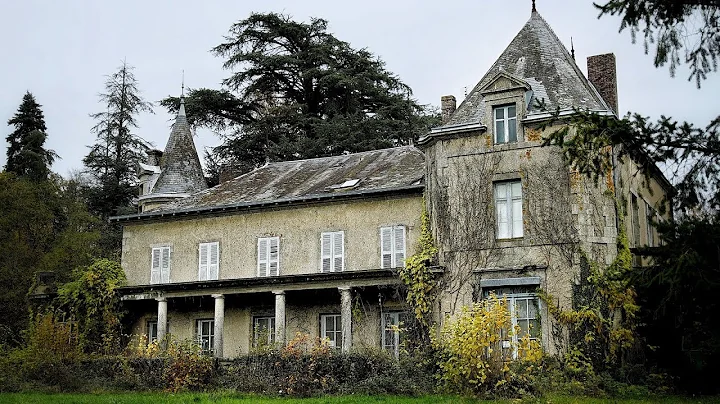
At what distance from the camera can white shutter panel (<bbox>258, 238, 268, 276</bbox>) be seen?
27.1 meters

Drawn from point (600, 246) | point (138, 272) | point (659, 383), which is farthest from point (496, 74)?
point (138, 272)

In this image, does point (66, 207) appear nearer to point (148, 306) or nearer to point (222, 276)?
point (148, 306)

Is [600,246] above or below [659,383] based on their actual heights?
above

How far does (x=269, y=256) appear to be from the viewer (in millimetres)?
27062

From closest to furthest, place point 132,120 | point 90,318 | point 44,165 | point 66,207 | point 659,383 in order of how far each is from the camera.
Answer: point 659,383 < point 90,318 < point 66,207 < point 44,165 < point 132,120

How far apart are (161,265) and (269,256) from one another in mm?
4214

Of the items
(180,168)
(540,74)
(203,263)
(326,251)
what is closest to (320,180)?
(326,251)

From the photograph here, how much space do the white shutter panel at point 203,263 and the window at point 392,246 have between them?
623 cm

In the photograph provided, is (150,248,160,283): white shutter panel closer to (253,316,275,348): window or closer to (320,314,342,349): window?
(253,316,275,348): window

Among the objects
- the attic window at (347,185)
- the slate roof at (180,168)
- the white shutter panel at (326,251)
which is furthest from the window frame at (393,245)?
the slate roof at (180,168)

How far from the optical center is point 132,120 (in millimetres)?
47438

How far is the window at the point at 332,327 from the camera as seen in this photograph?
26.3 metres

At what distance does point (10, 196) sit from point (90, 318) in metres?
9.48

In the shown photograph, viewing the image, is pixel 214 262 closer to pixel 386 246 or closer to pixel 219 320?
pixel 219 320
